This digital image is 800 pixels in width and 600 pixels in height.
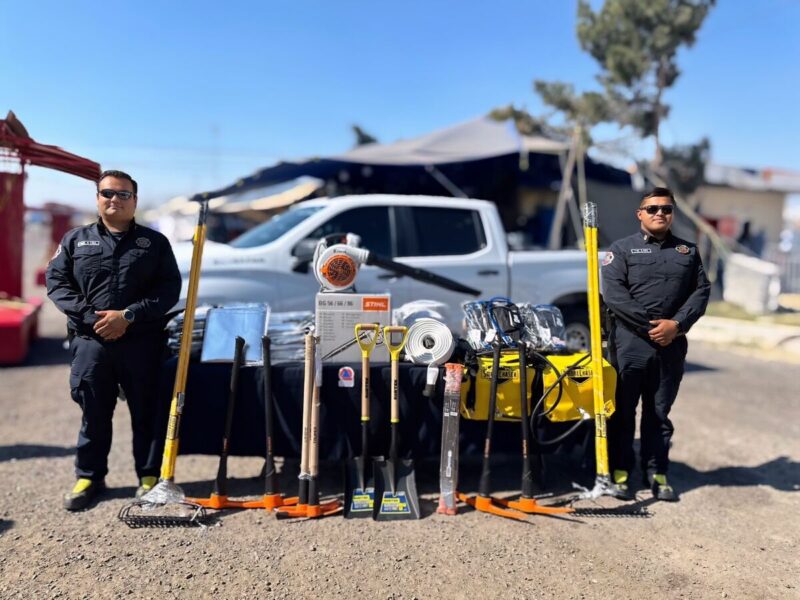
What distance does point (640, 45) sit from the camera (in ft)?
48.0

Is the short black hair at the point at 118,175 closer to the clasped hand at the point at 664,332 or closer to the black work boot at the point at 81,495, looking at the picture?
the black work boot at the point at 81,495

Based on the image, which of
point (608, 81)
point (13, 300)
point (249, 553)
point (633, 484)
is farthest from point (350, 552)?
point (608, 81)

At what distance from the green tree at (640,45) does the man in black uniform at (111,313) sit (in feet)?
46.9

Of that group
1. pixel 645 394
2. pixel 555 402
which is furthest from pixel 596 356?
pixel 645 394

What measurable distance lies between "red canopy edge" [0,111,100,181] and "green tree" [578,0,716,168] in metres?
14.0

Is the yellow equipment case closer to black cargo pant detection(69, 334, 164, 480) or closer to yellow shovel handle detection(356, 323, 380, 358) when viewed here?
yellow shovel handle detection(356, 323, 380, 358)

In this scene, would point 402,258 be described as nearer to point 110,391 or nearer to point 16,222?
point 110,391

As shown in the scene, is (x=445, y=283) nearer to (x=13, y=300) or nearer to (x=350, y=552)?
(x=350, y=552)

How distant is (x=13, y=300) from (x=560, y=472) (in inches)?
308

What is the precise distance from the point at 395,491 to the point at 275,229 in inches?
129

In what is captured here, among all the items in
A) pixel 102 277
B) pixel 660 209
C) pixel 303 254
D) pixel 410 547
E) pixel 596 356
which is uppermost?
pixel 660 209

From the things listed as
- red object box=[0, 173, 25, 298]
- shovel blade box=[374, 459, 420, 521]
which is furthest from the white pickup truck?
red object box=[0, 173, 25, 298]

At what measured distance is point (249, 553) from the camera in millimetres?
2955

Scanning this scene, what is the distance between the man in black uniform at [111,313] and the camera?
331cm
